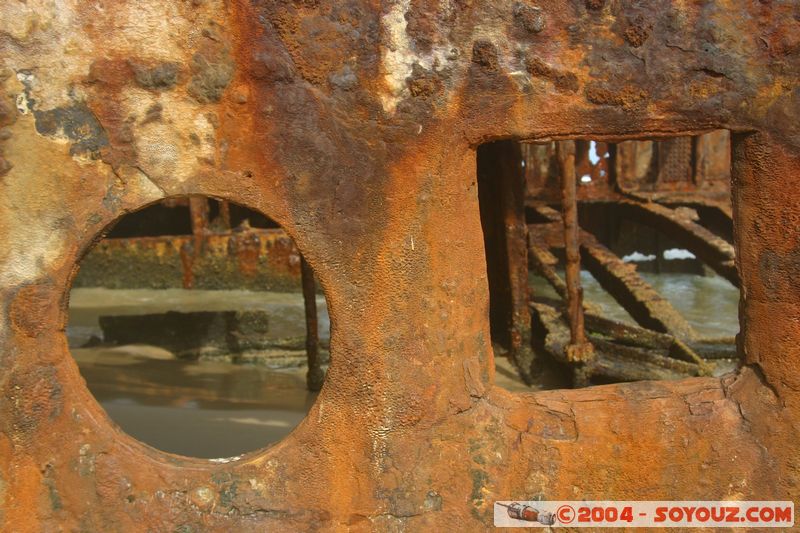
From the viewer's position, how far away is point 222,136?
7.86ft

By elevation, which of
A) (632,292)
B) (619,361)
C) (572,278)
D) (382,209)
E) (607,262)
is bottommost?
(619,361)

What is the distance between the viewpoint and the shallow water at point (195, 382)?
15.5 feet

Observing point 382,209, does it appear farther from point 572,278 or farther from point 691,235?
point 691,235

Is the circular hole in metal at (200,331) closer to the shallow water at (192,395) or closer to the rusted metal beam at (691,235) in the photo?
the shallow water at (192,395)

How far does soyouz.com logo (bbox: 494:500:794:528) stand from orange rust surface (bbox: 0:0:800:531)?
0.13 ft

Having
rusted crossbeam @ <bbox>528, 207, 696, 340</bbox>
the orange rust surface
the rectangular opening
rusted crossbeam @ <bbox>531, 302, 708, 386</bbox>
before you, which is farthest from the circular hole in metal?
rusted crossbeam @ <bbox>528, 207, 696, 340</bbox>

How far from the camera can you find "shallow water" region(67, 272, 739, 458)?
471cm

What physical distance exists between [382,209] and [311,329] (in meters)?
3.22

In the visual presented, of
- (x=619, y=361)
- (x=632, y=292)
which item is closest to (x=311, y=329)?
(x=619, y=361)

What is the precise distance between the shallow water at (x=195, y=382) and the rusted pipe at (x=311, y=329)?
0.41 ft

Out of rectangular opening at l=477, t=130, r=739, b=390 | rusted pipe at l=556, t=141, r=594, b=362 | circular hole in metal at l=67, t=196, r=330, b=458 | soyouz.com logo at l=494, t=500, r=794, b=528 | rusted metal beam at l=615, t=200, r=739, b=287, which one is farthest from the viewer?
rusted metal beam at l=615, t=200, r=739, b=287

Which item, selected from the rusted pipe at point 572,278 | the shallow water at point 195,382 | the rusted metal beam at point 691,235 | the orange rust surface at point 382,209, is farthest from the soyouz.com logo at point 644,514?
the rusted metal beam at point 691,235

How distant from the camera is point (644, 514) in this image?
2629 millimetres

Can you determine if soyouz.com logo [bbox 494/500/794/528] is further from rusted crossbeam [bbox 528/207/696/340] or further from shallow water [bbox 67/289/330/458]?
rusted crossbeam [bbox 528/207/696/340]
